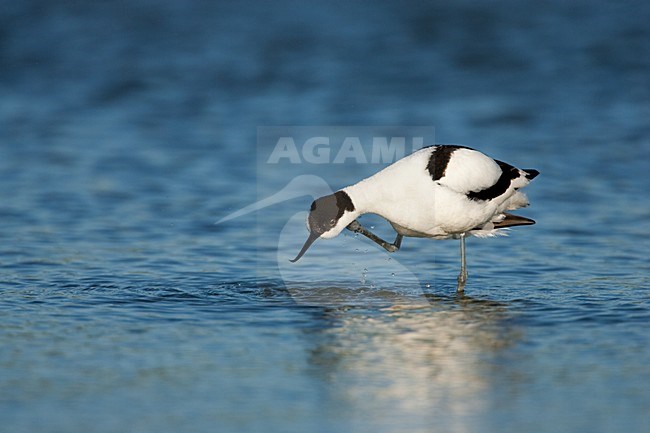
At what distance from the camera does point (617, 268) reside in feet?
29.9

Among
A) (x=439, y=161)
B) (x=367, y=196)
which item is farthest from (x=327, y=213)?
(x=439, y=161)

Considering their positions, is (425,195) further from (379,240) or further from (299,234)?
(299,234)

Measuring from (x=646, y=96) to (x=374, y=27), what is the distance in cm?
463

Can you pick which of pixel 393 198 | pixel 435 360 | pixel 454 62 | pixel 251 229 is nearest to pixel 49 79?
pixel 454 62

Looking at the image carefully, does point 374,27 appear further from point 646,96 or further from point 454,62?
point 646,96

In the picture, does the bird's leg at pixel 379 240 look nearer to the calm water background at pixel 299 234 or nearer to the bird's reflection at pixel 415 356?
the calm water background at pixel 299 234

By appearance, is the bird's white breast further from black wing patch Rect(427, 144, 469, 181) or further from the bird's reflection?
the bird's reflection

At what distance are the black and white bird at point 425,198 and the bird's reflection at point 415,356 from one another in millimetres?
574

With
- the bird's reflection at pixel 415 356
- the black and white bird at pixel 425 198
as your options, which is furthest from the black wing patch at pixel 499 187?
the bird's reflection at pixel 415 356

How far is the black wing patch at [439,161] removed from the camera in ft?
27.4

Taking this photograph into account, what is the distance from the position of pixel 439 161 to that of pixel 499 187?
676 mm

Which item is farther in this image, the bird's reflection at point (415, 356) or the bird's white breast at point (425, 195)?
the bird's white breast at point (425, 195)

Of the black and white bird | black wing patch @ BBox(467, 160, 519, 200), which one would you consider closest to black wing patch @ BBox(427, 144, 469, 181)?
the black and white bird

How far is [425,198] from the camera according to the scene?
327 inches
